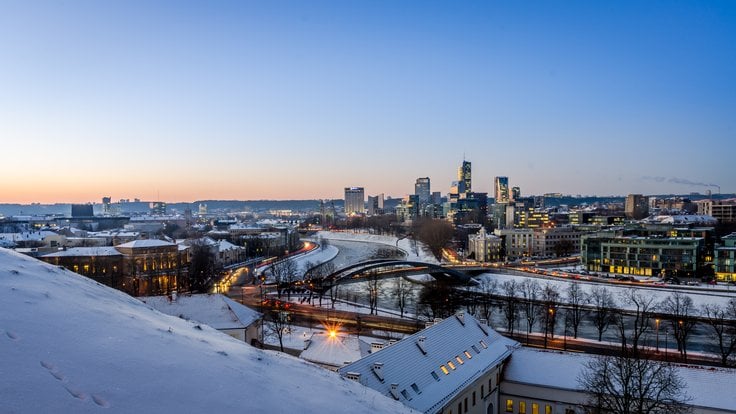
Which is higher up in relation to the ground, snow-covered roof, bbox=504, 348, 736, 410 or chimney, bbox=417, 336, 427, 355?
chimney, bbox=417, 336, 427, 355

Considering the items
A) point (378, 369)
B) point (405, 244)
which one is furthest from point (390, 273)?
point (405, 244)

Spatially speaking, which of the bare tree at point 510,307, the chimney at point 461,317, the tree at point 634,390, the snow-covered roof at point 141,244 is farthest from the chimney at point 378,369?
the snow-covered roof at point 141,244

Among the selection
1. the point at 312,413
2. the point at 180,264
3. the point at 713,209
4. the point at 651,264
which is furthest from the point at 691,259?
the point at 713,209

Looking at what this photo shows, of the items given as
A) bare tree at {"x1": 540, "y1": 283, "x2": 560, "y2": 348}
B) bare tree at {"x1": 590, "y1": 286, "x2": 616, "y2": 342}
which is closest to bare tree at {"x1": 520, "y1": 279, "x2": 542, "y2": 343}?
bare tree at {"x1": 540, "y1": 283, "x2": 560, "y2": 348}

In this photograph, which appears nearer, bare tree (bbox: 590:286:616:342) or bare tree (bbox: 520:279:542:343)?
bare tree (bbox: 590:286:616:342)

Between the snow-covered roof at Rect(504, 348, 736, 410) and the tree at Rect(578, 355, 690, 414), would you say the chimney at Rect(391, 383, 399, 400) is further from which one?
the snow-covered roof at Rect(504, 348, 736, 410)

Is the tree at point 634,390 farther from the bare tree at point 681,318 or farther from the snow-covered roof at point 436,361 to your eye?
the bare tree at point 681,318

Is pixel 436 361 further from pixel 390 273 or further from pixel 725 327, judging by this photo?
pixel 390 273
